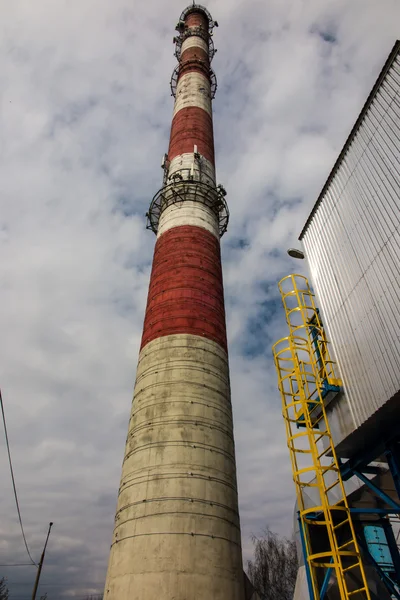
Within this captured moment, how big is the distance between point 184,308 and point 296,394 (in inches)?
197

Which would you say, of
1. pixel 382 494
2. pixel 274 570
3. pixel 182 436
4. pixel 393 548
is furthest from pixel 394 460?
pixel 274 570

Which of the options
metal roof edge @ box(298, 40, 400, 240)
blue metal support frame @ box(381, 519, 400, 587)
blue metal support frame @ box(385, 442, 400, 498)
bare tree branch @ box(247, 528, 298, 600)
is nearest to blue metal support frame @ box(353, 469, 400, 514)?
blue metal support frame @ box(385, 442, 400, 498)

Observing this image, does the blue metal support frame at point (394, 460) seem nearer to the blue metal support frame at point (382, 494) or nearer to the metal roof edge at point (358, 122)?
the blue metal support frame at point (382, 494)

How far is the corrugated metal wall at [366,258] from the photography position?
38.8 feet

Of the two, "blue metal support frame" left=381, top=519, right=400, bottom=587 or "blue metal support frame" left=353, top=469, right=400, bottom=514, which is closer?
"blue metal support frame" left=353, top=469, right=400, bottom=514

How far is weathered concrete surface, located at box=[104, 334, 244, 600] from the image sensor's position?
10516mm

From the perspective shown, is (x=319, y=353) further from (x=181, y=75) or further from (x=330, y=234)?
(x=181, y=75)

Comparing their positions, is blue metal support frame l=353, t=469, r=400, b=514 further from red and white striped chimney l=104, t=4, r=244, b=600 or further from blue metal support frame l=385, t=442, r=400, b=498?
red and white striped chimney l=104, t=4, r=244, b=600

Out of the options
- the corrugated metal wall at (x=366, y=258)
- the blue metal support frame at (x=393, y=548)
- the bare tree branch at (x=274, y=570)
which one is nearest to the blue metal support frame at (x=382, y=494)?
the corrugated metal wall at (x=366, y=258)

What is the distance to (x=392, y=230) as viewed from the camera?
12297mm

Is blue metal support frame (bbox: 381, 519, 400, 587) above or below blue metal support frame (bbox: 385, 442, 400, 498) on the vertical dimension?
below

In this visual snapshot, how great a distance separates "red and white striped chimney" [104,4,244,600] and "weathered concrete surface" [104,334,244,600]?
3 cm

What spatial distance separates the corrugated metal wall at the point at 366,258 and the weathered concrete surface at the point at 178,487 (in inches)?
160

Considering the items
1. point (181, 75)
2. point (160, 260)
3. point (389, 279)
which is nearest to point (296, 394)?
point (389, 279)
